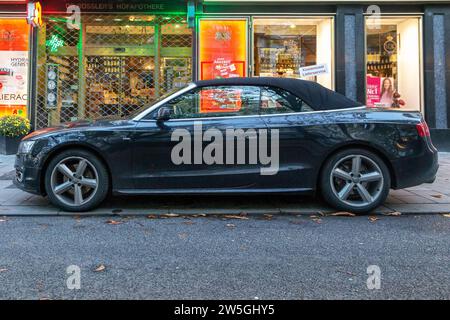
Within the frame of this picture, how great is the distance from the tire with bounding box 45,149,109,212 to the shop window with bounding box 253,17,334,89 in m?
7.31

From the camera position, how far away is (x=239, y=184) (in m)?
5.24

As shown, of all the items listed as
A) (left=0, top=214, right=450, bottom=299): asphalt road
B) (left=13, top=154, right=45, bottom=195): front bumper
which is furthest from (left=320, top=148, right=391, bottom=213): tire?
(left=13, top=154, right=45, bottom=195): front bumper

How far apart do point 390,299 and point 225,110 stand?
3019 mm

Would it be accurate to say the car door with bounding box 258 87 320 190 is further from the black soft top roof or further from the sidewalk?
the sidewalk

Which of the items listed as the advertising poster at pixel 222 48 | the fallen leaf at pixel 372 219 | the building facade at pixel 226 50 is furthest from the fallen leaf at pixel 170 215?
the advertising poster at pixel 222 48

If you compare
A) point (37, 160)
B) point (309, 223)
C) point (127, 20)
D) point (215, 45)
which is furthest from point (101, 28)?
point (309, 223)

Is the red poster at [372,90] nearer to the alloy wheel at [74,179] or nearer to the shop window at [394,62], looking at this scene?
→ the shop window at [394,62]

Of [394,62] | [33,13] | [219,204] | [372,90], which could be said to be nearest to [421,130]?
[219,204]

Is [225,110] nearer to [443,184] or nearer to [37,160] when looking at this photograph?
[37,160]

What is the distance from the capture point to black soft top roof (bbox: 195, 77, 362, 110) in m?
5.40

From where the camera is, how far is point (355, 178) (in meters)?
5.26

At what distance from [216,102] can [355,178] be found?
1850mm

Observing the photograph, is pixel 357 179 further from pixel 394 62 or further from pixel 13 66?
pixel 13 66

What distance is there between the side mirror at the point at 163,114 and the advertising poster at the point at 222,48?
21.5ft
